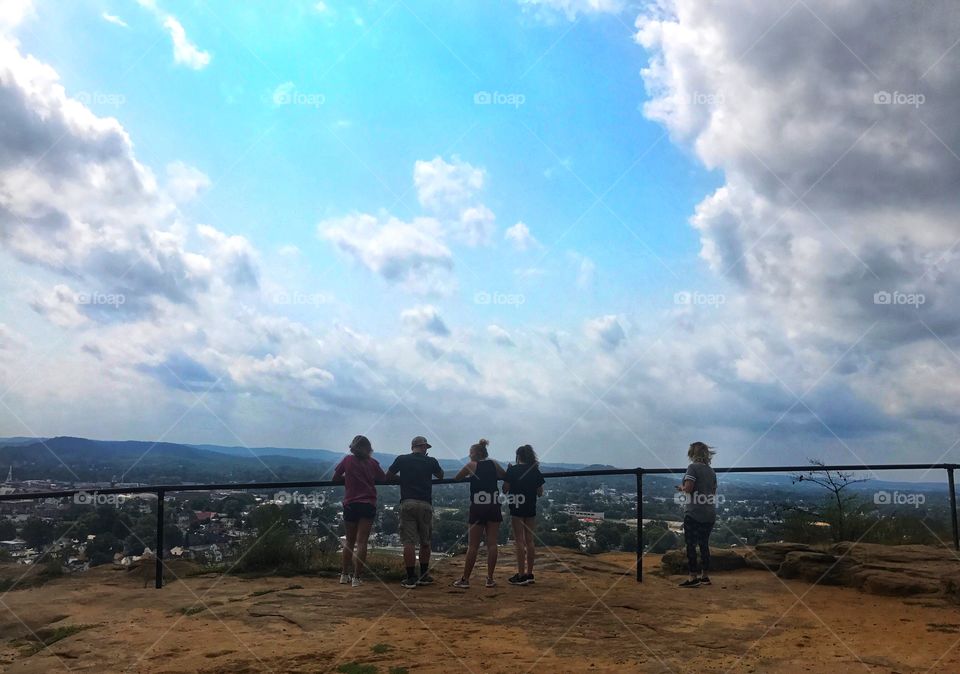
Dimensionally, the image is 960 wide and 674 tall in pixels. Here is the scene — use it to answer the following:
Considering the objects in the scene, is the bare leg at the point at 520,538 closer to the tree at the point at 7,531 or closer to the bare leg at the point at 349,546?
the bare leg at the point at 349,546

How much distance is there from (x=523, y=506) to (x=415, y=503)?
59.0 inches

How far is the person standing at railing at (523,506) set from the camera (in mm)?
9516

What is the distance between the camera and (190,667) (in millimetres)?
5844

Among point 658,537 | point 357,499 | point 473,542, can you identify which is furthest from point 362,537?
point 658,537

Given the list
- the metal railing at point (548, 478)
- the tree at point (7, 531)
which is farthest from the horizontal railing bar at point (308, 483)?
the tree at point (7, 531)

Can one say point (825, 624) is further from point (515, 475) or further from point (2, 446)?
point (2, 446)

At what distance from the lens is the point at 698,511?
9383mm

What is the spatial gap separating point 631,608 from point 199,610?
4.97 meters

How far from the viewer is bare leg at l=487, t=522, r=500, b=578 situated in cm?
932

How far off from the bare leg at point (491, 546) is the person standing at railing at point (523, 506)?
0.29 meters

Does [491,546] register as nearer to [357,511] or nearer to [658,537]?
[357,511]

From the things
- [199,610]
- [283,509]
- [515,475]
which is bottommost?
[199,610]

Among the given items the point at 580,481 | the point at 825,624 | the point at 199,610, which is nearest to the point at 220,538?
the point at 199,610

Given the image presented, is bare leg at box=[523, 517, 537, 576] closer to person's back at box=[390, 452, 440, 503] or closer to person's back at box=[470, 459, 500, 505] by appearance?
person's back at box=[470, 459, 500, 505]
